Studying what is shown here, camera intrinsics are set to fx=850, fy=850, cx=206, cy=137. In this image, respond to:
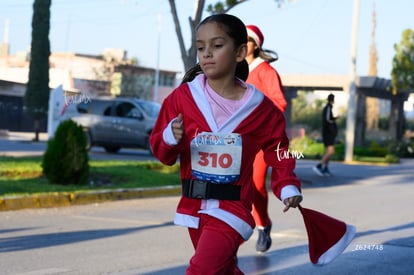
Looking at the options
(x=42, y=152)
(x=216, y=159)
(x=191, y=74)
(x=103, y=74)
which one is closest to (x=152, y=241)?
(x=191, y=74)

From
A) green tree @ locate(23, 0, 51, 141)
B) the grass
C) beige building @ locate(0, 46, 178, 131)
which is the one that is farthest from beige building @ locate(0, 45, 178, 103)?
the grass

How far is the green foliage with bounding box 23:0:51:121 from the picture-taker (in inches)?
1022

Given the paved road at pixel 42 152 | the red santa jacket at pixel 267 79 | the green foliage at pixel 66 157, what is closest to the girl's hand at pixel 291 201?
the red santa jacket at pixel 267 79

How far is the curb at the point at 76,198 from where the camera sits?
10.3 meters

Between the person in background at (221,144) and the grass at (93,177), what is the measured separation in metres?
6.53

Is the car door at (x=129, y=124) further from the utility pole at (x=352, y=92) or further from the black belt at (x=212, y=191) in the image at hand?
the black belt at (x=212, y=191)

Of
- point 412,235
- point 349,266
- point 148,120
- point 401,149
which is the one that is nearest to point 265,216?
point 349,266

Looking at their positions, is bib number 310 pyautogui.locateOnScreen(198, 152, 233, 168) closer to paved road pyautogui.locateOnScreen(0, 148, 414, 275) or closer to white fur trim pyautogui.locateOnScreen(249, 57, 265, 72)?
paved road pyautogui.locateOnScreen(0, 148, 414, 275)

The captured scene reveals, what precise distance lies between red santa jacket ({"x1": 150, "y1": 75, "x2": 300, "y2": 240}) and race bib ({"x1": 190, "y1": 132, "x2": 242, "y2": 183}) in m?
0.04

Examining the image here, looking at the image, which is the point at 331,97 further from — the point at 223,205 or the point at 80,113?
the point at 223,205

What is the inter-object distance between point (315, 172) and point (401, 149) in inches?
630

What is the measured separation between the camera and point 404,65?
35969 millimetres

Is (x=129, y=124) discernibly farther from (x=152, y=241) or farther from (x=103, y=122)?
(x=152, y=241)

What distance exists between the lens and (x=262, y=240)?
7305mm
